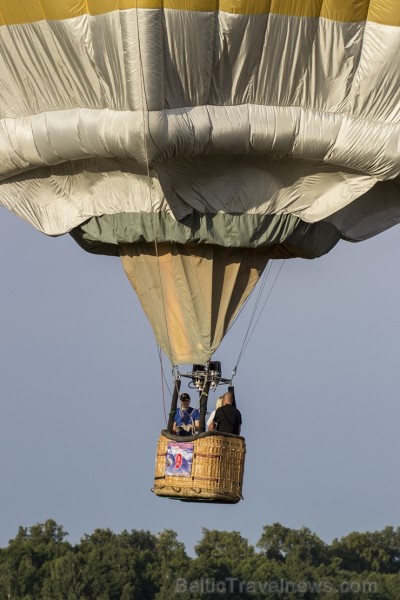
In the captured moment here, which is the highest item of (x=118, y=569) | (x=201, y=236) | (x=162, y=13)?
(x=118, y=569)

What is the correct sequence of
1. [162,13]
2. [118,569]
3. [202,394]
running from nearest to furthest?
[162,13]
[202,394]
[118,569]

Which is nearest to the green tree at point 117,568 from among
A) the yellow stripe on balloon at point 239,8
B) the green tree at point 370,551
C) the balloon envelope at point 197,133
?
the green tree at point 370,551

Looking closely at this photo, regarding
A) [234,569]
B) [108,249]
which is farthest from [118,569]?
[108,249]

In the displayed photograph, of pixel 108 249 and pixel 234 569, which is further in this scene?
pixel 234 569

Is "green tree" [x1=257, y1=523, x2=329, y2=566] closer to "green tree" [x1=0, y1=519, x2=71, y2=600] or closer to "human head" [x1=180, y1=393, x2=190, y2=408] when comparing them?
"green tree" [x1=0, y1=519, x2=71, y2=600]

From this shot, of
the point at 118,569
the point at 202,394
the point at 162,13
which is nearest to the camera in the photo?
the point at 162,13

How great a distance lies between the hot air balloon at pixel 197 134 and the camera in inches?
607

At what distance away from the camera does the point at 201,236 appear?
1634 centimetres

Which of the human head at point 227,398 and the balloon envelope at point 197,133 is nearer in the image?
the balloon envelope at point 197,133

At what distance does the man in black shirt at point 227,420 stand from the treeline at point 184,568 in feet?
123

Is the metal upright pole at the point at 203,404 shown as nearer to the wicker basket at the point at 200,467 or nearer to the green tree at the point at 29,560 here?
the wicker basket at the point at 200,467

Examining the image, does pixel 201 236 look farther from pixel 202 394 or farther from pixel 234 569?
pixel 234 569

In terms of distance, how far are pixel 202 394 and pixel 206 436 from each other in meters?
0.63

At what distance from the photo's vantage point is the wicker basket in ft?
51.5
